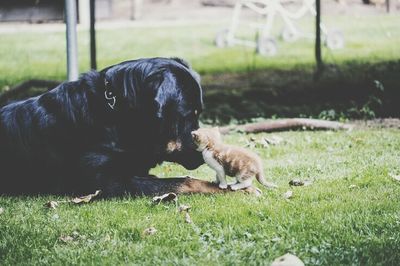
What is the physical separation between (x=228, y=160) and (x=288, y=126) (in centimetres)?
336

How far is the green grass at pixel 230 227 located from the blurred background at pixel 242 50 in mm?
3575

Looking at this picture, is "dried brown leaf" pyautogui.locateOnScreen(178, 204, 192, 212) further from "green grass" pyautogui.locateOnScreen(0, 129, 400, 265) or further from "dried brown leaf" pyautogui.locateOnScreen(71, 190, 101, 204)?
"dried brown leaf" pyautogui.locateOnScreen(71, 190, 101, 204)

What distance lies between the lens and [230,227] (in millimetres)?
3967

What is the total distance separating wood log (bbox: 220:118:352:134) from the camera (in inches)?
309

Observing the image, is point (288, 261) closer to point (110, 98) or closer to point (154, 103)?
point (154, 103)

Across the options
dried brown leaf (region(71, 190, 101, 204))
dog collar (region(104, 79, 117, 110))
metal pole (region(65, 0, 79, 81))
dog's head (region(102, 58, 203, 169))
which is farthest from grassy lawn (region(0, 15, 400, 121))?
dried brown leaf (region(71, 190, 101, 204))

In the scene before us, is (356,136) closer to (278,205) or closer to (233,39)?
(278,205)

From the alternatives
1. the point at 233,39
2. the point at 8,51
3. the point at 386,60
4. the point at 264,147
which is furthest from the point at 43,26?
the point at 264,147

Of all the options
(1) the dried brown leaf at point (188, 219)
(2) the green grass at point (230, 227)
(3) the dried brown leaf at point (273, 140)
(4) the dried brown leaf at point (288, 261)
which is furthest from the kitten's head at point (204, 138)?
(3) the dried brown leaf at point (273, 140)

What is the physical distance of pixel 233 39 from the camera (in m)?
16.4

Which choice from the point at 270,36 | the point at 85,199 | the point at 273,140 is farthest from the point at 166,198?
the point at 270,36

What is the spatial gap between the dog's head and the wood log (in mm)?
2775

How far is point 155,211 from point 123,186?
0.57m

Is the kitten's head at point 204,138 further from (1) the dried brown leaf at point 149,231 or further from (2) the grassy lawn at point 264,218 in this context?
(1) the dried brown leaf at point 149,231
